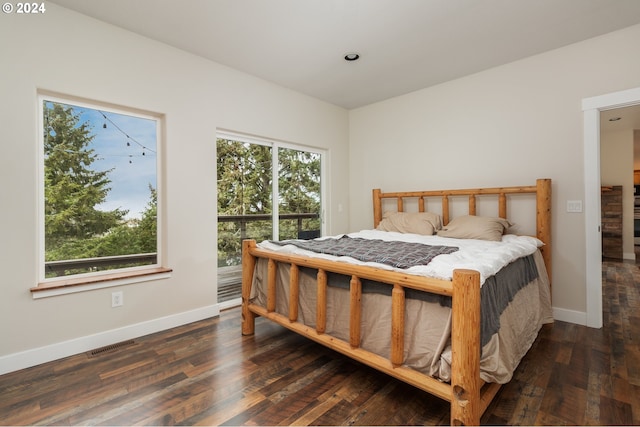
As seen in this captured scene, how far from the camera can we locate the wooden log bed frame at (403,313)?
1276mm

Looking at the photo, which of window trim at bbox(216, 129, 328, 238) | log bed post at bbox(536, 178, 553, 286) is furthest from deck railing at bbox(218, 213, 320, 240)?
log bed post at bbox(536, 178, 553, 286)

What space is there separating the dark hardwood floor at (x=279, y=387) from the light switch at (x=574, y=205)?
1.05 m

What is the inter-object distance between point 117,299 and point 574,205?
3.99m

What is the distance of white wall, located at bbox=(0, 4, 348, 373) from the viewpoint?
6.56 ft

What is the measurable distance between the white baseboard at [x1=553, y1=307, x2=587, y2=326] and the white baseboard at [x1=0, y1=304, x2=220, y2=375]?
10.7ft

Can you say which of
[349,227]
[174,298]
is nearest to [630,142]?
[349,227]

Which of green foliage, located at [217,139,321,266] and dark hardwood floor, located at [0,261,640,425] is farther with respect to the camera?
green foliage, located at [217,139,321,266]

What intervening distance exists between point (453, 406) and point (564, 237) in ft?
7.54

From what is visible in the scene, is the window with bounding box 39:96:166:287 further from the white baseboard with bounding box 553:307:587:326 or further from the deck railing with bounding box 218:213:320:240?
the white baseboard with bounding box 553:307:587:326

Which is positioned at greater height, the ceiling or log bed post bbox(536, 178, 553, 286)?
the ceiling

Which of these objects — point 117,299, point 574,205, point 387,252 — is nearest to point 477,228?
point 574,205

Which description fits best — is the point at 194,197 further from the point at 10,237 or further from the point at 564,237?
the point at 564,237

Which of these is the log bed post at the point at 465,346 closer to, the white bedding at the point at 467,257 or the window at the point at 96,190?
the white bedding at the point at 467,257

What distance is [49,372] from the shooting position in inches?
77.4
